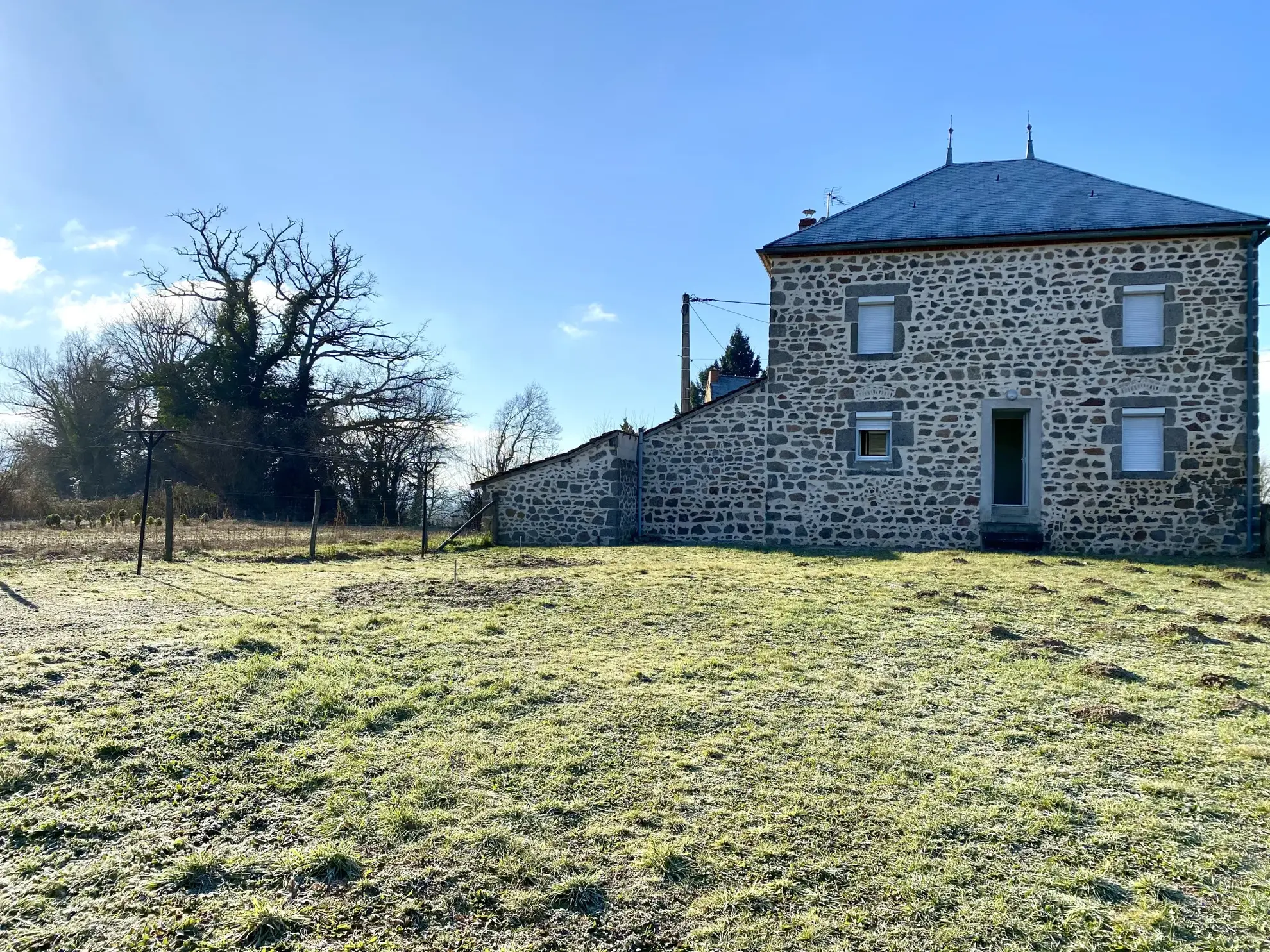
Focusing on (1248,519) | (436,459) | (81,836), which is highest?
(436,459)

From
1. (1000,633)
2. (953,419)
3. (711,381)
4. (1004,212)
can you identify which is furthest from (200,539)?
(1004,212)

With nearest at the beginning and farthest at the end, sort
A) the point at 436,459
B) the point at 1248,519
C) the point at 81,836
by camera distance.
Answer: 1. the point at 81,836
2. the point at 1248,519
3. the point at 436,459

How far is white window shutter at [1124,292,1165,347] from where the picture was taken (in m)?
14.2

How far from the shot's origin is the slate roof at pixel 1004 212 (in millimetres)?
14062

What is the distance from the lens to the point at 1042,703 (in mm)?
4781

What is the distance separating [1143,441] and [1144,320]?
2.27 meters

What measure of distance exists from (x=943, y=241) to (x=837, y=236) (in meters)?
2.03

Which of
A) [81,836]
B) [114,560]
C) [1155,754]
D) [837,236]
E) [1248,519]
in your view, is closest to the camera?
[81,836]

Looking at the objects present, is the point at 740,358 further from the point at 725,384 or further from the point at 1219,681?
the point at 1219,681

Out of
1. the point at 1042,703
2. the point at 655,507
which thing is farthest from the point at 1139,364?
the point at 1042,703

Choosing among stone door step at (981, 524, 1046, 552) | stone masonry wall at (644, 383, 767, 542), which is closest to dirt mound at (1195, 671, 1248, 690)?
stone door step at (981, 524, 1046, 552)

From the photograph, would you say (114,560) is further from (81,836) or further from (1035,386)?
(1035,386)

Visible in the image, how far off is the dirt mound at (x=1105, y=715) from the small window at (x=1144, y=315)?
12250 millimetres

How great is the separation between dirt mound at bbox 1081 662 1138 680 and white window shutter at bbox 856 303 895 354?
10.7m
